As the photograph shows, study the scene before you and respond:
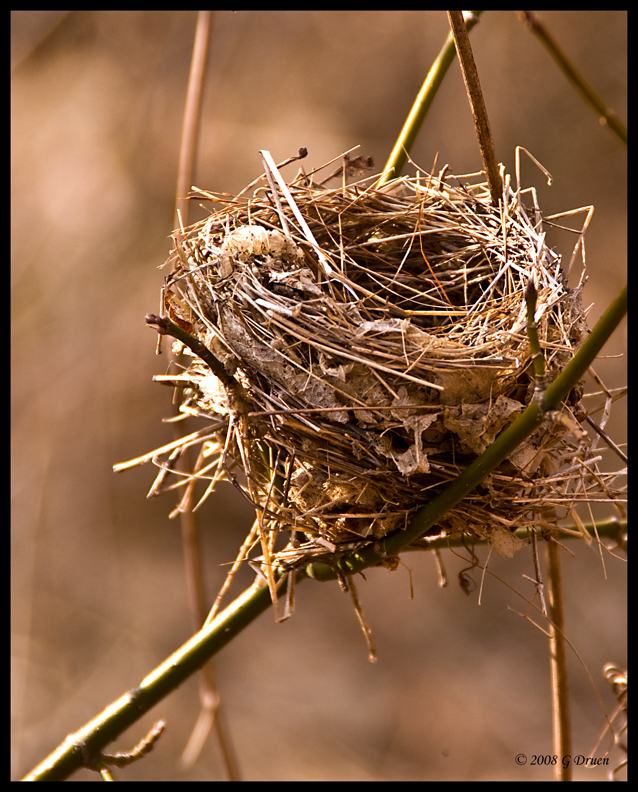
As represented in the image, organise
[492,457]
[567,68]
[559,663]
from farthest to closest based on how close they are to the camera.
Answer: [559,663], [492,457], [567,68]

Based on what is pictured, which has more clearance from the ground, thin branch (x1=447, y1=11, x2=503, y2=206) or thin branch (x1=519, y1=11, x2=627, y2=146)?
thin branch (x1=447, y1=11, x2=503, y2=206)

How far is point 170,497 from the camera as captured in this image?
3.04 meters

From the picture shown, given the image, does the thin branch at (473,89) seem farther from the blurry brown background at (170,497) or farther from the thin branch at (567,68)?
the blurry brown background at (170,497)

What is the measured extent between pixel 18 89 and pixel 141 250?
2.96ft

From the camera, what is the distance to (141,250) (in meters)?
2.93

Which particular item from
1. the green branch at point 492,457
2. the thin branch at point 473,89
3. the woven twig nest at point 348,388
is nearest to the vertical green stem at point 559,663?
the woven twig nest at point 348,388

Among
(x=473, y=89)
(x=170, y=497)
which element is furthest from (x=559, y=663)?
(x=170, y=497)

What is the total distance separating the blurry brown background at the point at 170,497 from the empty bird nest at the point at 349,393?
6.32 ft

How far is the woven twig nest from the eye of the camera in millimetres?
810

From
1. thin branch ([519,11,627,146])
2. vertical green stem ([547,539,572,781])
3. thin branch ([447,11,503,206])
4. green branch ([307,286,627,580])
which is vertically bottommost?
vertical green stem ([547,539,572,781])

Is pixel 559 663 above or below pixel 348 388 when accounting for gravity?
below

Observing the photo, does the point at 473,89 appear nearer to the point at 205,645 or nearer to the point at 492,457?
the point at 492,457

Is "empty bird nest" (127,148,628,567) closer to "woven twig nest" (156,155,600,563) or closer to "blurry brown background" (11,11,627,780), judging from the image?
"woven twig nest" (156,155,600,563)

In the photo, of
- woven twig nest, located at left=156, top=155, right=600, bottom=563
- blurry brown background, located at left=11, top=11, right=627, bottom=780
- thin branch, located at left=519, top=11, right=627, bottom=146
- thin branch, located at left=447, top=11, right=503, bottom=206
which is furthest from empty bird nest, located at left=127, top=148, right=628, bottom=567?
blurry brown background, located at left=11, top=11, right=627, bottom=780
